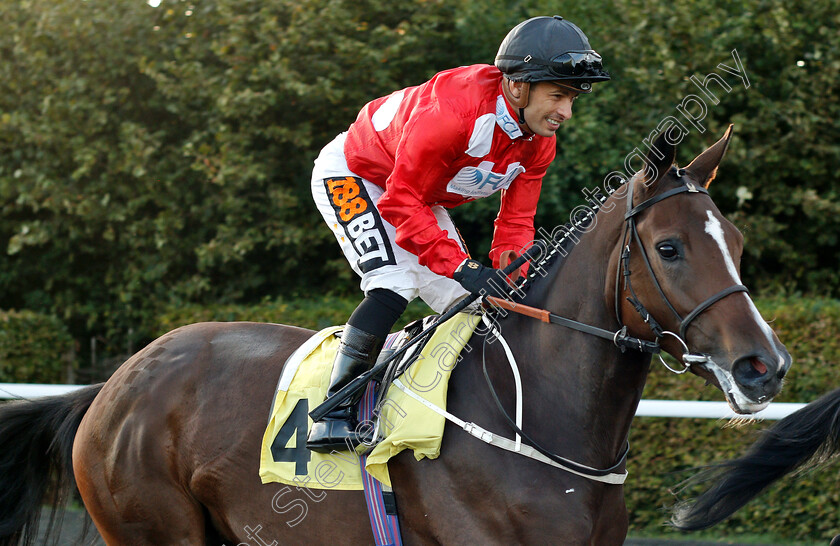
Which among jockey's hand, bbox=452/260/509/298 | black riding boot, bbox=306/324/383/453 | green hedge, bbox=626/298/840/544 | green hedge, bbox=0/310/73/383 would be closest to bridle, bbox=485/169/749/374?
jockey's hand, bbox=452/260/509/298

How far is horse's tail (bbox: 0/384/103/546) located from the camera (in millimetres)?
3537

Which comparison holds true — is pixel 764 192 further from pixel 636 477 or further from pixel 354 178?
pixel 354 178

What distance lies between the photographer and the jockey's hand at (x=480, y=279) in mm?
2652

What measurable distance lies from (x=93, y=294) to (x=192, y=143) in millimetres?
1955

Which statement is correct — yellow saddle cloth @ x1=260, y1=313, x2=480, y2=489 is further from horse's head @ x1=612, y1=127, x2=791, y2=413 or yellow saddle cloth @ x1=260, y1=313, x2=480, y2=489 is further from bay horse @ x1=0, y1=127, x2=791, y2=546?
horse's head @ x1=612, y1=127, x2=791, y2=413

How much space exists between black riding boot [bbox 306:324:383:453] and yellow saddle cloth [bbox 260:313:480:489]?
67mm

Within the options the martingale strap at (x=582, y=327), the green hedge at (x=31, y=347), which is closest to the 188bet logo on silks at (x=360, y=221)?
the martingale strap at (x=582, y=327)

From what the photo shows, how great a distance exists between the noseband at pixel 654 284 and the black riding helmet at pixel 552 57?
0.44 m

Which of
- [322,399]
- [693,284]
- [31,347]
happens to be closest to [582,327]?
[693,284]

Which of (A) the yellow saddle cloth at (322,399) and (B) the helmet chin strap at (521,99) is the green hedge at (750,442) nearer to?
(A) the yellow saddle cloth at (322,399)

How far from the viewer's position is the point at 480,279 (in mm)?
2652

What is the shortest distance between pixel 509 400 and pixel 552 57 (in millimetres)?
1149

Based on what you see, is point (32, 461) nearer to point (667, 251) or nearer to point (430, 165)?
point (430, 165)

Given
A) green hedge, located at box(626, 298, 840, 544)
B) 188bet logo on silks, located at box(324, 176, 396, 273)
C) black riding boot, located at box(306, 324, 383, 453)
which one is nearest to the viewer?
black riding boot, located at box(306, 324, 383, 453)
